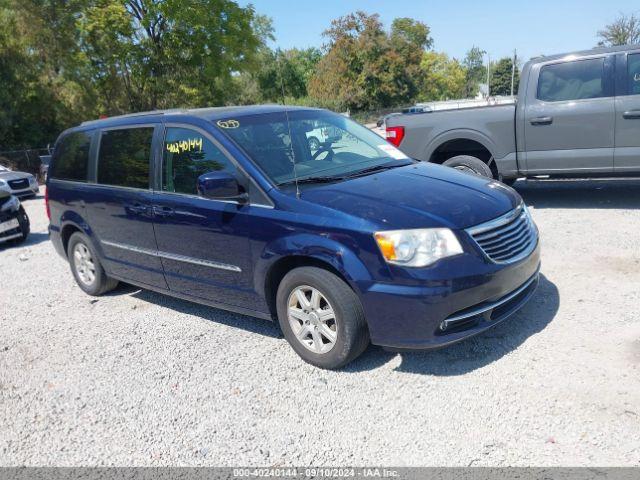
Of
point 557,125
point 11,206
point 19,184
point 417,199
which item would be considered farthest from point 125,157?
point 19,184

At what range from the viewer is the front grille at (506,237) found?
3.56 metres

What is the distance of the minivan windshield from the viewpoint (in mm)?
4148

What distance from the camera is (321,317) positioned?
3.72 m

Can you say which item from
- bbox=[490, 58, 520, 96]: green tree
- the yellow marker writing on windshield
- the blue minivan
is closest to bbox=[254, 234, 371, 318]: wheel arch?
the blue minivan

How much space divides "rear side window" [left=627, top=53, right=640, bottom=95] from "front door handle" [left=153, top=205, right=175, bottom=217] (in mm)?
5793

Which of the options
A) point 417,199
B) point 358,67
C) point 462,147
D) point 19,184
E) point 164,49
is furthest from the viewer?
point 358,67

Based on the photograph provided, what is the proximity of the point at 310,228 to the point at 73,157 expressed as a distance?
3446mm

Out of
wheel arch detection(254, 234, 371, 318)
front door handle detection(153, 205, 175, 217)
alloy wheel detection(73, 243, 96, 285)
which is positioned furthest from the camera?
alloy wheel detection(73, 243, 96, 285)

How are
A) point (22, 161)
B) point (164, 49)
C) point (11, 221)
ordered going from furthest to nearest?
point (164, 49) < point (22, 161) < point (11, 221)

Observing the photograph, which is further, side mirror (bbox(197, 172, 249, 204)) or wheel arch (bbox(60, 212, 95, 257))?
wheel arch (bbox(60, 212, 95, 257))

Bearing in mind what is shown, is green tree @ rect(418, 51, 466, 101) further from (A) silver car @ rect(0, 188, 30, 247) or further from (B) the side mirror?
(B) the side mirror

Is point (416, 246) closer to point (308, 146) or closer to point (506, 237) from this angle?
point (506, 237)

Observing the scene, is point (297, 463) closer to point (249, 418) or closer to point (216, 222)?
point (249, 418)

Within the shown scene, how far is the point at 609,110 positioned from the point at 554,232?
69.2 inches
